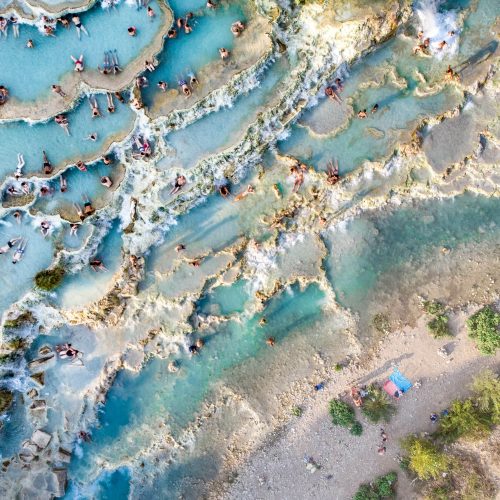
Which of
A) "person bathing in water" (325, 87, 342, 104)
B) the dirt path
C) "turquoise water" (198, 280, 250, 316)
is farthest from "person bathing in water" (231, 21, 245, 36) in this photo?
the dirt path

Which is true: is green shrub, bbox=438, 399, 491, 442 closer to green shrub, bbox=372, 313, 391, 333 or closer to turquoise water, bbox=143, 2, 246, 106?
green shrub, bbox=372, 313, 391, 333

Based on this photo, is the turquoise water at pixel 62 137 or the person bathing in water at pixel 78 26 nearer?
the person bathing in water at pixel 78 26

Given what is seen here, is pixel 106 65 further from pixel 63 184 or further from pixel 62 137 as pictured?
pixel 63 184

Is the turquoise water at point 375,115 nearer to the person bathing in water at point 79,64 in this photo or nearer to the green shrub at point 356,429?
the person bathing in water at point 79,64

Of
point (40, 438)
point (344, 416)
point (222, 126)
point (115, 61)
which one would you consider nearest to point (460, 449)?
point (344, 416)

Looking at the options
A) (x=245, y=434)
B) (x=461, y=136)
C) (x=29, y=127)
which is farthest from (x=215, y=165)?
(x=245, y=434)

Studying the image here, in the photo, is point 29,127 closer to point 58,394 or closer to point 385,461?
point 58,394

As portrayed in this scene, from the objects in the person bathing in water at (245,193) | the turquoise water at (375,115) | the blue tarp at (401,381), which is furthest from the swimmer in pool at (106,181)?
Result: the blue tarp at (401,381)
